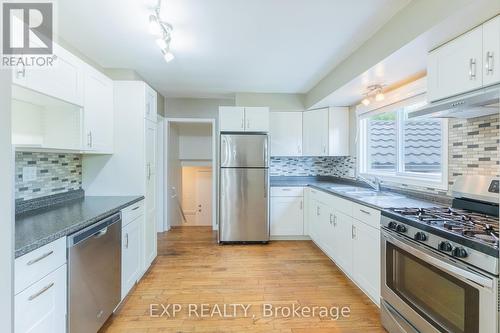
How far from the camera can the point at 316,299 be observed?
8.20ft

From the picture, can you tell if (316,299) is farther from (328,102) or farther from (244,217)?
(328,102)

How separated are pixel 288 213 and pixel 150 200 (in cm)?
205

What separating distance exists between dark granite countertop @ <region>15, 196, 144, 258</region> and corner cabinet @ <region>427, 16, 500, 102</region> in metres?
2.49

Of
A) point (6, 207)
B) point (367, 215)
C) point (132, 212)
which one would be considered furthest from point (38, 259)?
point (367, 215)

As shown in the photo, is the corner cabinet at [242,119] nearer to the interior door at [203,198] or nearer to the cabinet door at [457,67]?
the interior door at [203,198]

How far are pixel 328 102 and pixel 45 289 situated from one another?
11.8 feet

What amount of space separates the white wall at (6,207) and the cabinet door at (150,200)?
231 centimetres

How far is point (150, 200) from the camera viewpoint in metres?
3.22

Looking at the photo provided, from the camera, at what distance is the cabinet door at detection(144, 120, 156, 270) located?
3.07m

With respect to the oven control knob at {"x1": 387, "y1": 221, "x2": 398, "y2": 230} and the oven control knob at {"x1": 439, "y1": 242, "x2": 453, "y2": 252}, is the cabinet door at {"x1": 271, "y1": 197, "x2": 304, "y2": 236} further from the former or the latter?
the oven control knob at {"x1": 439, "y1": 242, "x2": 453, "y2": 252}

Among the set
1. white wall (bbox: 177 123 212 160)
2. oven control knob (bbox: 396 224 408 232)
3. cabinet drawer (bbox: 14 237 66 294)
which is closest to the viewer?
cabinet drawer (bbox: 14 237 66 294)

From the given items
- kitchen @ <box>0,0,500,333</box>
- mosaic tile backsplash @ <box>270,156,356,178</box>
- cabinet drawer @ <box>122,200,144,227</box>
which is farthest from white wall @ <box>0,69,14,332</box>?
mosaic tile backsplash @ <box>270,156,356,178</box>

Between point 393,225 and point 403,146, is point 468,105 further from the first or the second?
point 403,146

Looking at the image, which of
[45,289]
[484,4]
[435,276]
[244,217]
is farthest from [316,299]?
[484,4]
